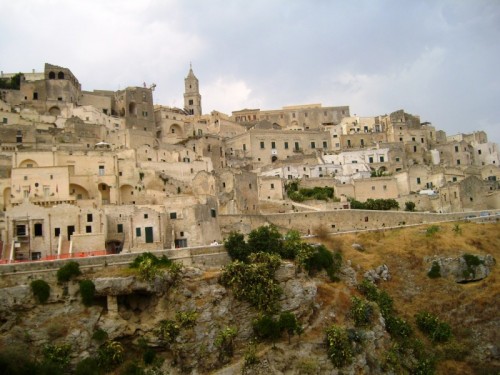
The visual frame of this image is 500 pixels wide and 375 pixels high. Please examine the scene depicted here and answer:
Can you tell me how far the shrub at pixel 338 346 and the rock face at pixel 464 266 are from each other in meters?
11.0

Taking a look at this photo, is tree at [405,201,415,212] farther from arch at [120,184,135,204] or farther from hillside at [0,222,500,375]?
arch at [120,184,135,204]

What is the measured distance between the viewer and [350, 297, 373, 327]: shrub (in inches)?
1563

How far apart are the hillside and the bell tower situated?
164 ft

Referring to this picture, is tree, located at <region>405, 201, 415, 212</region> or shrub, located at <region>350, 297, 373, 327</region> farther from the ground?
tree, located at <region>405, 201, 415, 212</region>

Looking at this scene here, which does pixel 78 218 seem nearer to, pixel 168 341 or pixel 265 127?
pixel 168 341

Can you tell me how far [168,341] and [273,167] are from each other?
1313 inches

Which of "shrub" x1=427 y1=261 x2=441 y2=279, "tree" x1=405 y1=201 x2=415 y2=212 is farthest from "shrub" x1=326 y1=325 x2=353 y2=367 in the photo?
"tree" x1=405 y1=201 x2=415 y2=212

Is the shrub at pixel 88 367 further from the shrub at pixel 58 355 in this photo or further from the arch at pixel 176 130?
the arch at pixel 176 130

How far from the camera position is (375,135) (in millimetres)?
77812

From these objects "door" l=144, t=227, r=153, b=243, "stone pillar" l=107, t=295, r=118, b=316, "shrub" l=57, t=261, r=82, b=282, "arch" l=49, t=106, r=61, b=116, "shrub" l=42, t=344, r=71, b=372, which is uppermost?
"arch" l=49, t=106, r=61, b=116

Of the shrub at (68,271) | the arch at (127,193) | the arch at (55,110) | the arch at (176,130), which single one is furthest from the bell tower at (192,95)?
the shrub at (68,271)

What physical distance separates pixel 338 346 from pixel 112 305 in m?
12.7

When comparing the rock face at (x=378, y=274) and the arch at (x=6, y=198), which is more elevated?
the arch at (x=6, y=198)

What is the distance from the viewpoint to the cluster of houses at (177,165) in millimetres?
43812
